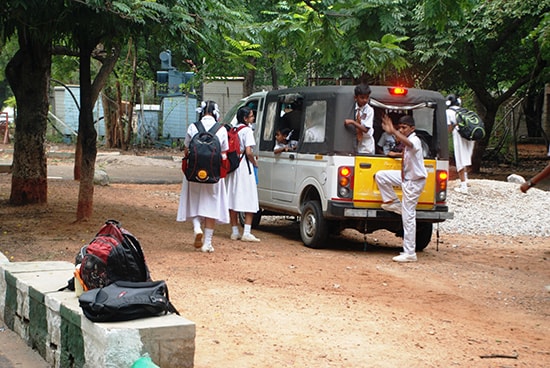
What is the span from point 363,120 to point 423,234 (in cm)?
198

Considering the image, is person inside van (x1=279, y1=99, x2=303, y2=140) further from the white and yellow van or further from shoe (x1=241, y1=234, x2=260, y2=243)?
shoe (x1=241, y1=234, x2=260, y2=243)

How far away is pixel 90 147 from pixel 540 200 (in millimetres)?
9397

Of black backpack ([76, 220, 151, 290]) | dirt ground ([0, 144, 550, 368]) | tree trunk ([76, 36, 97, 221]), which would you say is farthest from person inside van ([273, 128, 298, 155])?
black backpack ([76, 220, 151, 290])

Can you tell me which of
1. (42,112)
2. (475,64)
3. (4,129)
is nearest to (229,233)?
(42,112)

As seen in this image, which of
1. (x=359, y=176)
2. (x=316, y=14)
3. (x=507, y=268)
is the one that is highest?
(x=316, y=14)

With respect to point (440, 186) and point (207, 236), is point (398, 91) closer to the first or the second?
point (440, 186)

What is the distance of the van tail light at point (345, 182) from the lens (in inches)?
437

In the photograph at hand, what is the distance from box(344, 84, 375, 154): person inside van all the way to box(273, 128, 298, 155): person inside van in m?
1.44

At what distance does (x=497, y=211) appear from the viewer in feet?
52.9

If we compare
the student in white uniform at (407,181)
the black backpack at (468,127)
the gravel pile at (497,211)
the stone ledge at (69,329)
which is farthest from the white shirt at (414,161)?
the black backpack at (468,127)

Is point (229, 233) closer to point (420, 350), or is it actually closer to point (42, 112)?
point (42, 112)

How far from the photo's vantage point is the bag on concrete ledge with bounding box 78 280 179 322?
15.8ft

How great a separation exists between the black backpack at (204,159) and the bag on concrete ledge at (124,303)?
206 inches

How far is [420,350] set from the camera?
611 centimetres
